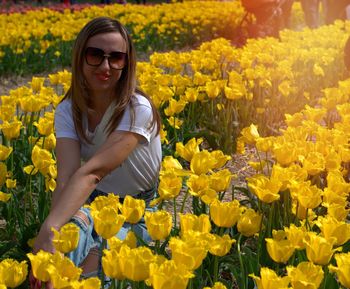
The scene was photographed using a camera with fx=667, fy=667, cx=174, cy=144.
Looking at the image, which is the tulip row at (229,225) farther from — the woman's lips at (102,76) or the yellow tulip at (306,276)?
the woman's lips at (102,76)

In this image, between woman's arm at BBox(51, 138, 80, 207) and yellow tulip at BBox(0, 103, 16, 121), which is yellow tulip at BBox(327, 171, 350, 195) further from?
yellow tulip at BBox(0, 103, 16, 121)

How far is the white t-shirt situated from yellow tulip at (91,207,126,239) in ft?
2.70

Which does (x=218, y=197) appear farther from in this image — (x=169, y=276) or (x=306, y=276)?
(x=169, y=276)

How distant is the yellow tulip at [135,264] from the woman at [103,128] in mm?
833

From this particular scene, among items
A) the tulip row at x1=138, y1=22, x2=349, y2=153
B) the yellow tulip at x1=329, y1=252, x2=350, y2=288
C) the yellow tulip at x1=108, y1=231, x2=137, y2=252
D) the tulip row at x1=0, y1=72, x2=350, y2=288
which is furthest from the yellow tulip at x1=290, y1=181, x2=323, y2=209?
the tulip row at x1=138, y1=22, x2=349, y2=153

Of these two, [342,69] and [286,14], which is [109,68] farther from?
[286,14]

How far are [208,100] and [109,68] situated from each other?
2.28 metres

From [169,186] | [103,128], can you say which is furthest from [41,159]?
[169,186]

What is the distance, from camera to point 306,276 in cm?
160

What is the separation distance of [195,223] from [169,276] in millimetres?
431

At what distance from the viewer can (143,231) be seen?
272 cm

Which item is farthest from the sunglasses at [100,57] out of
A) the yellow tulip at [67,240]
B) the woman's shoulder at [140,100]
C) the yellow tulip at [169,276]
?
the yellow tulip at [169,276]

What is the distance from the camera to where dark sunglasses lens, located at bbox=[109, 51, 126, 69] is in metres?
2.67

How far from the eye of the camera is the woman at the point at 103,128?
249 centimetres
